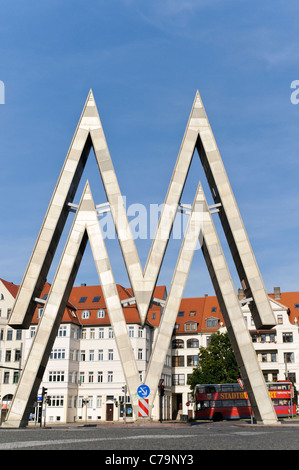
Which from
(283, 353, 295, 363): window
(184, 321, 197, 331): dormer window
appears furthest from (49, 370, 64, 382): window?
(283, 353, 295, 363): window

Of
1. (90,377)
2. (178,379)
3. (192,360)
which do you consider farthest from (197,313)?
(90,377)

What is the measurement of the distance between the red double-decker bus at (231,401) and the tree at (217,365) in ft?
28.8

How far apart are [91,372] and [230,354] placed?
21481 millimetres

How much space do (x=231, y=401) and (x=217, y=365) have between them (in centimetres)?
1098

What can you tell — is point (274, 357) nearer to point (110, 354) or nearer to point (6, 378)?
point (110, 354)

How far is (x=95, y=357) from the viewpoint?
3238 inches

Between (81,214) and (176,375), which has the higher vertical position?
(81,214)

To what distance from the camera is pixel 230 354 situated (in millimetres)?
74125

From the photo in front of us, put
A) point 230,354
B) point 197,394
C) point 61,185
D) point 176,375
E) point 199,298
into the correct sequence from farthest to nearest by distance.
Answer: point 199,298, point 176,375, point 230,354, point 197,394, point 61,185

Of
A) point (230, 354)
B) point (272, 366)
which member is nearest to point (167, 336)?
point (230, 354)

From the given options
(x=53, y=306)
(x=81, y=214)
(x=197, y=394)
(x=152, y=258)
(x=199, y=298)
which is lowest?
(x=197, y=394)

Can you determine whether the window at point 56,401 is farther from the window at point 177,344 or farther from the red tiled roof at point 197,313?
the red tiled roof at point 197,313

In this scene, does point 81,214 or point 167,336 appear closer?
point 167,336

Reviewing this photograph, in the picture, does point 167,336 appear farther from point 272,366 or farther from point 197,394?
point 272,366
